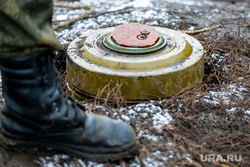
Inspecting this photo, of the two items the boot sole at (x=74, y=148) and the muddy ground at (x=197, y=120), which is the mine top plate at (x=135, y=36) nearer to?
the muddy ground at (x=197, y=120)

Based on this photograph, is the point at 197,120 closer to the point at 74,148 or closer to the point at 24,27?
the point at 74,148

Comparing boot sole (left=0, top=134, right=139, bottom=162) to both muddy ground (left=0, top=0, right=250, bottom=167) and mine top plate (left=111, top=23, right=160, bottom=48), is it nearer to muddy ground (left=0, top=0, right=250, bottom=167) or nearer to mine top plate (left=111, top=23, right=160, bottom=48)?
muddy ground (left=0, top=0, right=250, bottom=167)

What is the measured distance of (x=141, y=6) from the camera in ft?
11.8

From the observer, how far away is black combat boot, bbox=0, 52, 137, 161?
125 cm

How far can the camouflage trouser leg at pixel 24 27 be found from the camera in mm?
1139

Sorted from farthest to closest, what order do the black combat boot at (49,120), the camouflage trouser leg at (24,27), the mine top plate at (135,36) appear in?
the mine top plate at (135,36)
the black combat boot at (49,120)
the camouflage trouser leg at (24,27)

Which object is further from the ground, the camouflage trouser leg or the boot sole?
the camouflage trouser leg

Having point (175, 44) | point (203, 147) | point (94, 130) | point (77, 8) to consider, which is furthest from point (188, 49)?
point (77, 8)

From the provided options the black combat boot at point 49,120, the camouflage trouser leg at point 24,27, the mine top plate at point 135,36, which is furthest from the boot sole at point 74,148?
the mine top plate at point 135,36

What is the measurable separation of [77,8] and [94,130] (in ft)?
9.17

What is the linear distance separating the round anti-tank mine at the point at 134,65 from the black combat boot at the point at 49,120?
1.49 feet

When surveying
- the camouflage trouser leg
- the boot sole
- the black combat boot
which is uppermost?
the camouflage trouser leg

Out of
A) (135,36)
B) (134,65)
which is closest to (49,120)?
(134,65)

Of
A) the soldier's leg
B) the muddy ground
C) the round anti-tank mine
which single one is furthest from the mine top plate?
the soldier's leg
